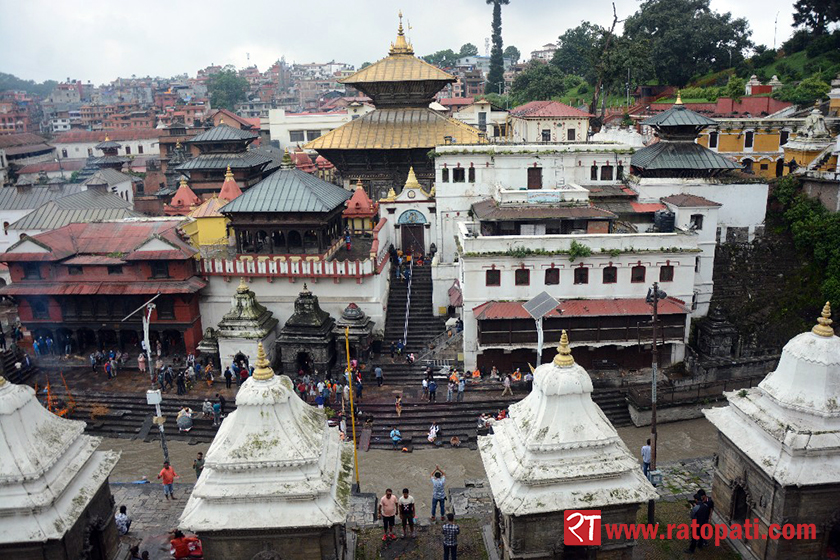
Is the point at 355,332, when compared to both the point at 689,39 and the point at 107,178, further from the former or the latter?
the point at 689,39

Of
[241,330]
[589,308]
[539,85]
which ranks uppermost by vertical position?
[539,85]

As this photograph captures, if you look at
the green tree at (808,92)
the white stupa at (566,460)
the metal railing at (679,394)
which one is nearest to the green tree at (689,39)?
the green tree at (808,92)

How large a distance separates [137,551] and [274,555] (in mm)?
5222

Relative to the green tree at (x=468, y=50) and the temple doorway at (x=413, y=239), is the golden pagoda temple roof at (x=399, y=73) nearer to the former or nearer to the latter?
the temple doorway at (x=413, y=239)

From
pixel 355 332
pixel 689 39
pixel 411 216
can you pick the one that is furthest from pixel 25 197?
pixel 689 39

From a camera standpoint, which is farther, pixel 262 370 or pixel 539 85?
pixel 539 85

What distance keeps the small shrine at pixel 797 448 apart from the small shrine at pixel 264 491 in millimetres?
8714

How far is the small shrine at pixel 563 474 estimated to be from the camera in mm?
11898

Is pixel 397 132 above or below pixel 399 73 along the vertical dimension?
below

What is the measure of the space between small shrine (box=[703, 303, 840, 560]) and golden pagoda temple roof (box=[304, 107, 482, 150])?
89.5 ft

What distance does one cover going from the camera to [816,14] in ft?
199

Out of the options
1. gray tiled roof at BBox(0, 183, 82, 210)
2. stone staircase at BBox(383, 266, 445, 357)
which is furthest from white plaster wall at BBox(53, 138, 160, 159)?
stone staircase at BBox(383, 266, 445, 357)

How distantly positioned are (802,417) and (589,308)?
13.6m

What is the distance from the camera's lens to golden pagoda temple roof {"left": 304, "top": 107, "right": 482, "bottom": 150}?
39188 millimetres
